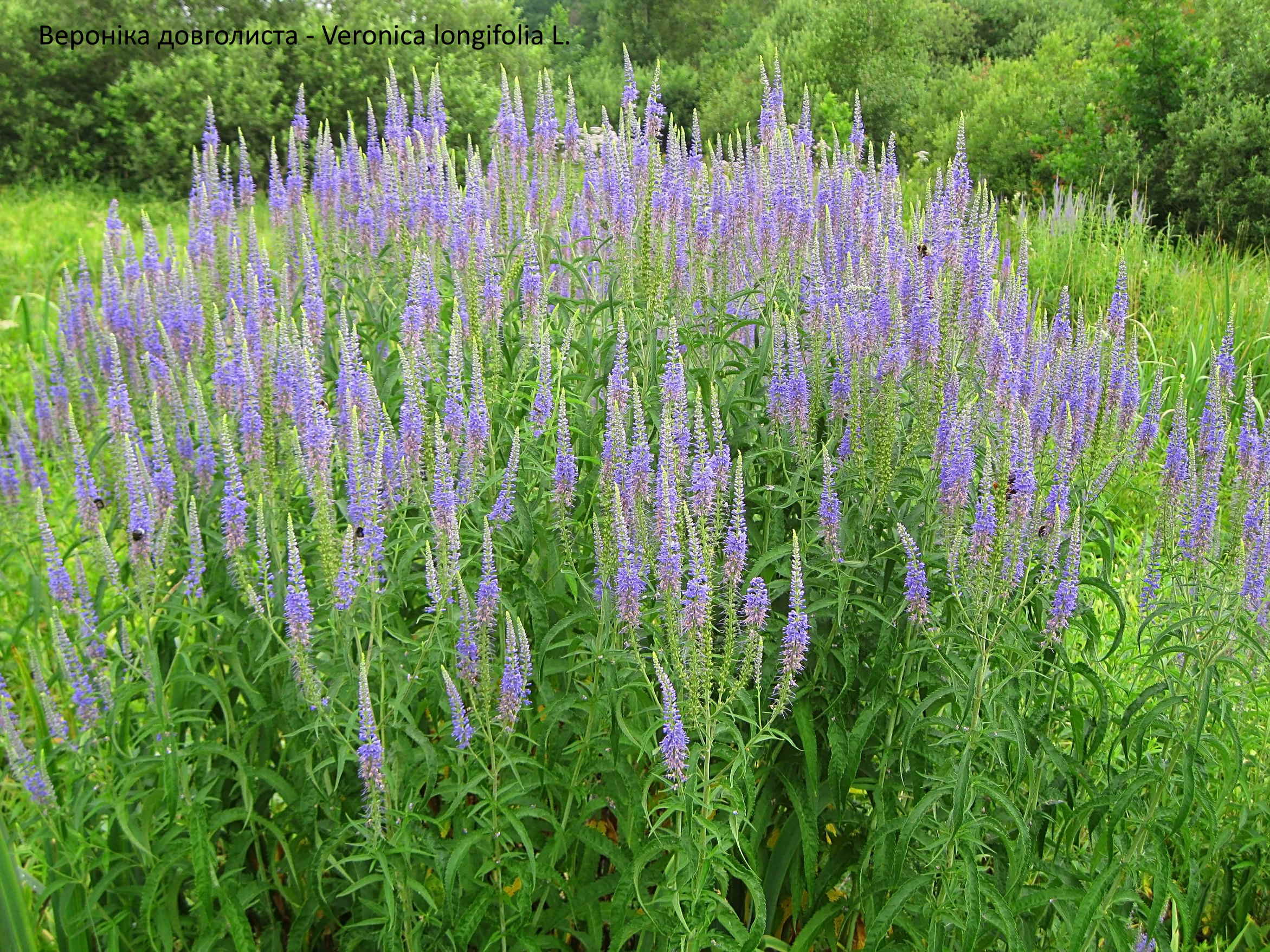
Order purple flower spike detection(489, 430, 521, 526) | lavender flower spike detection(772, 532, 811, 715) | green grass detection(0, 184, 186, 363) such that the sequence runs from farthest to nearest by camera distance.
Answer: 1. green grass detection(0, 184, 186, 363)
2. purple flower spike detection(489, 430, 521, 526)
3. lavender flower spike detection(772, 532, 811, 715)

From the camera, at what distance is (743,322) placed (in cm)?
376

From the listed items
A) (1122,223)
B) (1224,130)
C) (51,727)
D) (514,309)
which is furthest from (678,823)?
(1224,130)

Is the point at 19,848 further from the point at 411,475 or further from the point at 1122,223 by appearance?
the point at 1122,223

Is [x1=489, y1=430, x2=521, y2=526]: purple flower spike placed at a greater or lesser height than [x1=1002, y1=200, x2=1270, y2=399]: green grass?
greater

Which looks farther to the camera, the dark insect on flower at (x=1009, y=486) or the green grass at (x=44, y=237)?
the green grass at (x=44, y=237)

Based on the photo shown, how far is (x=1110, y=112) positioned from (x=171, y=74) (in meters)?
15.0

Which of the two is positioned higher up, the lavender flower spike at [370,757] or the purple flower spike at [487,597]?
the purple flower spike at [487,597]

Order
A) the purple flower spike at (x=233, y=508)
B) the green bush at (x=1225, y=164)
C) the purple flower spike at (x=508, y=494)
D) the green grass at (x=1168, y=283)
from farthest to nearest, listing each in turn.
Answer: the green bush at (x=1225, y=164) → the green grass at (x=1168, y=283) → the purple flower spike at (x=508, y=494) → the purple flower spike at (x=233, y=508)

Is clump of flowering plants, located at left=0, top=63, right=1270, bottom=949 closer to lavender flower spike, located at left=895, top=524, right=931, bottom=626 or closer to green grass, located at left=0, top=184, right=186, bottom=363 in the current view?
lavender flower spike, located at left=895, top=524, right=931, bottom=626

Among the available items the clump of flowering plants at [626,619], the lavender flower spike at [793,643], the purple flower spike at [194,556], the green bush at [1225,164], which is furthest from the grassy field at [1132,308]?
the lavender flower spike at [793,643]

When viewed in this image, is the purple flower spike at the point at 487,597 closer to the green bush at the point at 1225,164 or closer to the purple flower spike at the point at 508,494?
the purple flower spike at the point at 508,494

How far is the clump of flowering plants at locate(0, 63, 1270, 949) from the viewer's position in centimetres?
279

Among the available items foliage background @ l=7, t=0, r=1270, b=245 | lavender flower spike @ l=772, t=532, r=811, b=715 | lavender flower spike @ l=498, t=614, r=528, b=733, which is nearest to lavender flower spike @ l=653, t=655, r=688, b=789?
lavender flower spike @ l=772, t=532, r=811, b=715

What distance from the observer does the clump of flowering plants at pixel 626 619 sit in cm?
279
